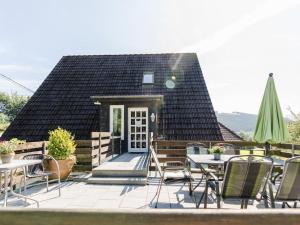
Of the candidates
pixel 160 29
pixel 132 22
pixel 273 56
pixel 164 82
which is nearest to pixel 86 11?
pixel 132 22

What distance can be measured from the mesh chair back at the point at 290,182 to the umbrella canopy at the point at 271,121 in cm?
226

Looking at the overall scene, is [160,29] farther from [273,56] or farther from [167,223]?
[167,223]

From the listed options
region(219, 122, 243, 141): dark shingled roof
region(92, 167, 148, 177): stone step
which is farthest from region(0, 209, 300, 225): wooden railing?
region(219, 122, 243, 141): dark shingled roof

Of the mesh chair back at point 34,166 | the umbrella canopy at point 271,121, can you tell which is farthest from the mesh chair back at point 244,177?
the mesh chair back at point 34,166

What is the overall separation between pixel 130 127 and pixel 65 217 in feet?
37.1

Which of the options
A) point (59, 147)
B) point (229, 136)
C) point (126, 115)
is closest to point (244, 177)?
point (59, 147)

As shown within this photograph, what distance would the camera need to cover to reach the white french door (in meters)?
12.5

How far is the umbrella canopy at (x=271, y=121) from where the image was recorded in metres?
5.76

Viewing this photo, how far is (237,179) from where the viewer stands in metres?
3.67

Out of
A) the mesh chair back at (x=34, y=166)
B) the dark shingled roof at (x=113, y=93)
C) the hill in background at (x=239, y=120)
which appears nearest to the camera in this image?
the mesh chair back at (x=34, y=166)

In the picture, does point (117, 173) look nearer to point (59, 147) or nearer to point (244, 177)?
point (59, 147)

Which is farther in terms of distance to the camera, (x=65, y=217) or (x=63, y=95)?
(x=63, y=95)

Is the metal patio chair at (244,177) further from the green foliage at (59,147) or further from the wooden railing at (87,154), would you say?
the wooden railing at (87,154)

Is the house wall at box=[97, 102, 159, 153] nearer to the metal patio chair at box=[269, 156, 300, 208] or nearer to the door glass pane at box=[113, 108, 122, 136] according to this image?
the door glass pane at box=[113, 108, 122, 136]
